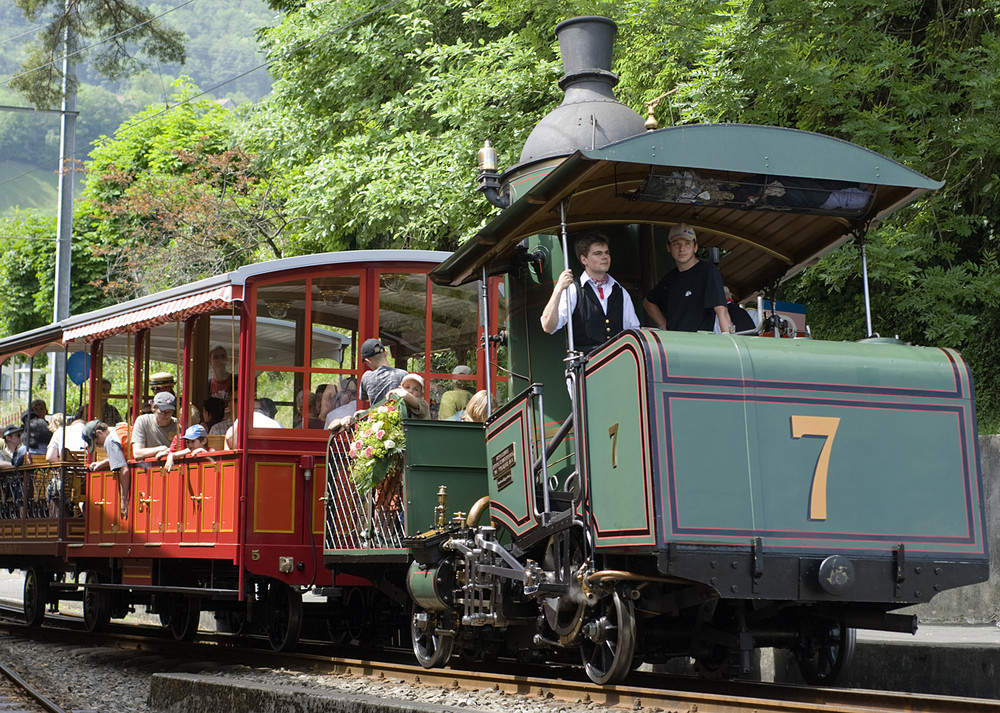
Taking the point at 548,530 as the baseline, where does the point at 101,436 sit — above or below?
above

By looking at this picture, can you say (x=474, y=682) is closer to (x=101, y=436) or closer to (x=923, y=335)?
(x=101, y=436)

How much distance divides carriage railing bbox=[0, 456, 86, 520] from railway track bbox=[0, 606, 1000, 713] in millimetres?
1699

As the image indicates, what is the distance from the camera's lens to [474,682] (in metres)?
8.07

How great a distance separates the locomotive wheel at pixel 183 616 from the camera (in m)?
12.4

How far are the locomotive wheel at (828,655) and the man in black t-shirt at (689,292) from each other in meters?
1.81

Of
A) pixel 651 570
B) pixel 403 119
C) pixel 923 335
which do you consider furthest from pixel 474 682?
pixel 403 119

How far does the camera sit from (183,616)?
12570 mm

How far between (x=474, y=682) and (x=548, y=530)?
4.25 ft

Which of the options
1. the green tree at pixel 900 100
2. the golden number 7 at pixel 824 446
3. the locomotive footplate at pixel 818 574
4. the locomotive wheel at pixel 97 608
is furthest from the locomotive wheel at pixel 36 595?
the golden number 7 at pixel 824 446

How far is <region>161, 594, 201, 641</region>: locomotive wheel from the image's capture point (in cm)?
1235

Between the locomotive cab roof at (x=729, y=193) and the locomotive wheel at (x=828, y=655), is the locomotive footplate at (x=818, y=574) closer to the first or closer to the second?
the locomotive wheel at (x=828, y=655)

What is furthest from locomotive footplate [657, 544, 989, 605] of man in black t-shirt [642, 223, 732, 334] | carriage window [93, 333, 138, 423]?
carriage window [93, 333, 138, 423]

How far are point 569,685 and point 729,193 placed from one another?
2.84 m

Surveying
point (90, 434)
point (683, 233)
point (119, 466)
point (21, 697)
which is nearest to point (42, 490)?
point (90, 434)
